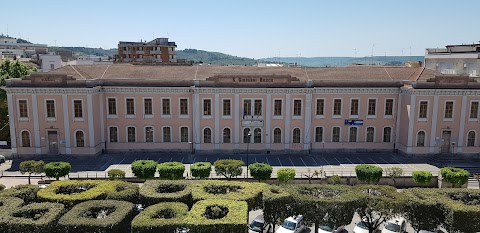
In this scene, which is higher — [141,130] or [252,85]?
[252,85]

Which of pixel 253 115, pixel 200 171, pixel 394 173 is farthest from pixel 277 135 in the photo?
pixel 200 171

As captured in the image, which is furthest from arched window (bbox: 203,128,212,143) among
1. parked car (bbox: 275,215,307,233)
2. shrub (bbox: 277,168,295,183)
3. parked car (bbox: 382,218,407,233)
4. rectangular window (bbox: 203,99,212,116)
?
parked car (bbox: 382,218,407,233)

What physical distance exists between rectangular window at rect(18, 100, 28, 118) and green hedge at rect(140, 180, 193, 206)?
26.3 m

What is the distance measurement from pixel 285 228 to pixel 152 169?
15080 millimetres

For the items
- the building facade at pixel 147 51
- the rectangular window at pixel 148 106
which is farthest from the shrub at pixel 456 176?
the building facade at pixel 147 51

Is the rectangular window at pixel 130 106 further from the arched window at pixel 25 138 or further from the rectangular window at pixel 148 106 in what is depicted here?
Answer: the arched window at pixel 25 138

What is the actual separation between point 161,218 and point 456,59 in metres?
60.7

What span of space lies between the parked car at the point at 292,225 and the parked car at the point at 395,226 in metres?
5.73

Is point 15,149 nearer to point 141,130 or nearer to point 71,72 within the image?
point 71,72

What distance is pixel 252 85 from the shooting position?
1922 inches

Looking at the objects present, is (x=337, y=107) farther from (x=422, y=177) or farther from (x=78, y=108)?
(x=78, y=108)

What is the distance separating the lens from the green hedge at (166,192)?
85.1ft

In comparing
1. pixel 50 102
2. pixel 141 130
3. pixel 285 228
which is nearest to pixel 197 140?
pixel 141 130

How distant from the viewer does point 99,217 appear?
2388 cm
